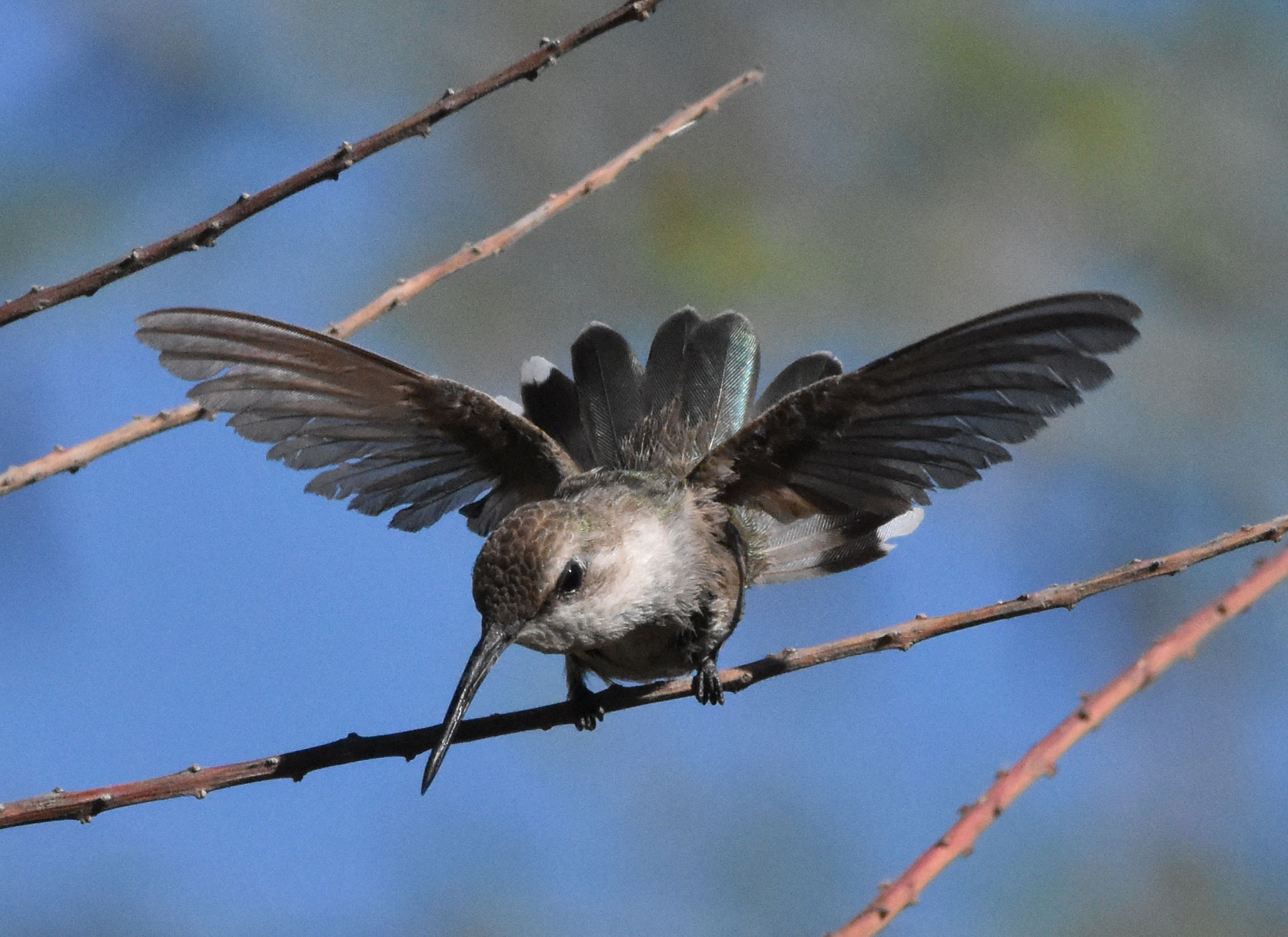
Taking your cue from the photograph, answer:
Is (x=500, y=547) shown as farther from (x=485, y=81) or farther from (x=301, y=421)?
(x=485, y=81)

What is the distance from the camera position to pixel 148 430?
293 cm

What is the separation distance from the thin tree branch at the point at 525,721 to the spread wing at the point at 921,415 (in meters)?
0.44

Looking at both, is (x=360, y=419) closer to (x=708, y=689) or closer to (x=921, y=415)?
(x=708, y=689)

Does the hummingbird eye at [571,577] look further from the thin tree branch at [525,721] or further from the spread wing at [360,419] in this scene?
the spread wing at [360,419]

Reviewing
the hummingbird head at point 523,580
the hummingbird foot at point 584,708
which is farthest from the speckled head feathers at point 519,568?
the hummingbird foot at point 584,708

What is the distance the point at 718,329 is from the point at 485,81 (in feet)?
7.40

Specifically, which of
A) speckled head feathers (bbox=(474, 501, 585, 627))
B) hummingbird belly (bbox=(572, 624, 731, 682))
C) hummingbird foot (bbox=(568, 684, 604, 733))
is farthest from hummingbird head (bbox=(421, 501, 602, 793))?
hummingbird belly (bbox=(572, 624, 731, 682))

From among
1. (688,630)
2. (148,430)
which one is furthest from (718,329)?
(148,430)

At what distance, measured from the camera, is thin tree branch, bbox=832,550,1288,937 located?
209 centimetres

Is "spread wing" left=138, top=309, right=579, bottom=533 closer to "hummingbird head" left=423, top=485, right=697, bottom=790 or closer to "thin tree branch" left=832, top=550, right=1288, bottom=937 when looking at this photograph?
"hummingbird head" left=423, top=485, right=697, bottom=790

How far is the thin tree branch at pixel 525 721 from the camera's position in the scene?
254cm

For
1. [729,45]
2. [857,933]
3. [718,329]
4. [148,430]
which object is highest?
[729,45]

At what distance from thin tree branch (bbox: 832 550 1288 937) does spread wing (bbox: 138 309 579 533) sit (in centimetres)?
188

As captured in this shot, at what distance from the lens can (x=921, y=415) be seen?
3.53 metres
